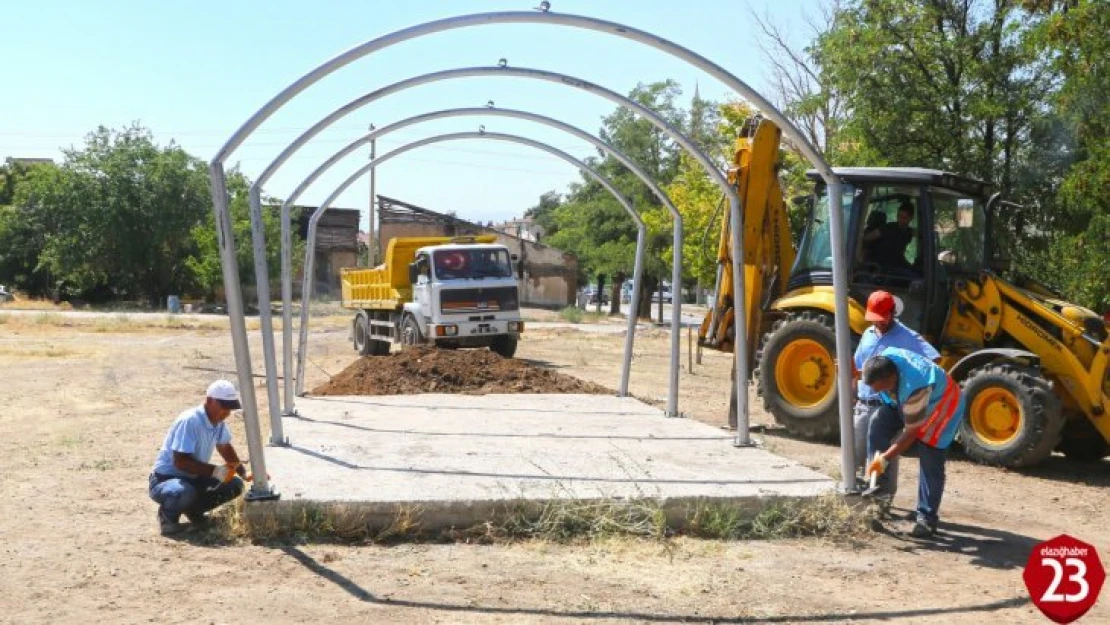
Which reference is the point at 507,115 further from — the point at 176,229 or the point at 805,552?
the point at 176,229

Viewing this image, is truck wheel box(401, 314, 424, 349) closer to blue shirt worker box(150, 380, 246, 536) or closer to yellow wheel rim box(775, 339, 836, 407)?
yellow wheel rim box(775, 339, 836, 407)

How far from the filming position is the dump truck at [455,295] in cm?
1995

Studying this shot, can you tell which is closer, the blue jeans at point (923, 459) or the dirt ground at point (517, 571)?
the dirt ground at point (517, 571)

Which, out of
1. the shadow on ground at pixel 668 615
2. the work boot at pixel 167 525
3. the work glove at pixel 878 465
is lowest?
the shadow on ground at pixel 668 615

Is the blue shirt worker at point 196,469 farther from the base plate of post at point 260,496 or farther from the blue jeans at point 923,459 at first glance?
the blue jeans at point 923,459

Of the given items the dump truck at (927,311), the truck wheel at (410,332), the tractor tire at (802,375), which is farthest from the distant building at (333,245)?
the tractor tire at (802,375)

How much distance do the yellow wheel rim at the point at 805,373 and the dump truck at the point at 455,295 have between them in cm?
915

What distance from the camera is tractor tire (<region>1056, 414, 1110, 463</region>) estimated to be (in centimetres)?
1005

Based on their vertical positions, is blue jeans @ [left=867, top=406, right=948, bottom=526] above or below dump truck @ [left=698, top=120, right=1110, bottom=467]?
below

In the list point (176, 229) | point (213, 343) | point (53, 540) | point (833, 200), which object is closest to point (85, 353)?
point (213, 343)

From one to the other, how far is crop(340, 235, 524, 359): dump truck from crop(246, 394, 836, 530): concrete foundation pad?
7981mm

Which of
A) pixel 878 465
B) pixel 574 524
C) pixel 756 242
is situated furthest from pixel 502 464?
pixel 756 242

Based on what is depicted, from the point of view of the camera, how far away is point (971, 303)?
10297 mm

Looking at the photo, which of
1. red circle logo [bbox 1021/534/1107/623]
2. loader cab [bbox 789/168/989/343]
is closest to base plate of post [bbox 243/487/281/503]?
red circle logo [bbox 1021/534/1107/623]
